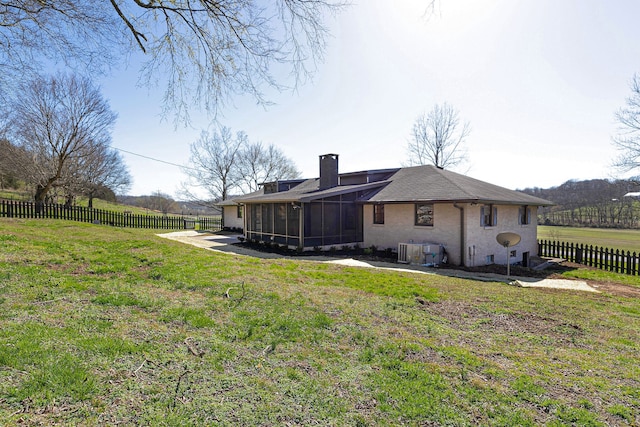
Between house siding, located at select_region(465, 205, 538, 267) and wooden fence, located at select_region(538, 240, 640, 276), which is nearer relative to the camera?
house siding, located at select_region(465, 205, 538, 267)

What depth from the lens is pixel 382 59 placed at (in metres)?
4.90

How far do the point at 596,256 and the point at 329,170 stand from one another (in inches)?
508

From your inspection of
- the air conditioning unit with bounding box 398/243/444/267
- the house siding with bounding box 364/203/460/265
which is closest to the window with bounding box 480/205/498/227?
the house siding with bounding box 364/203/460/265

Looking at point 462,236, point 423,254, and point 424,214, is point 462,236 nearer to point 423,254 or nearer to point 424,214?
point 423,254

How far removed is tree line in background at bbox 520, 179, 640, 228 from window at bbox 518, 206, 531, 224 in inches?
966

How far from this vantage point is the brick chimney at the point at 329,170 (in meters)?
18.3

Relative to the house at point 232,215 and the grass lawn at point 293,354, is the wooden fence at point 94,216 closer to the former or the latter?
the house at point 232,215

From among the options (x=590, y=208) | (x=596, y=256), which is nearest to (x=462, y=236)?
(x=596, y=256)

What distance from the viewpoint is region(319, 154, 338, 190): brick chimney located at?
18.3 m

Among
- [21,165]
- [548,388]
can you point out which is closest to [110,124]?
[21,165]

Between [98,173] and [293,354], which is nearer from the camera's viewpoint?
[293,354]

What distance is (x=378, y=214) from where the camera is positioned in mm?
15141

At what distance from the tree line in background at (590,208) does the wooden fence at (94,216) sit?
36.5 metres

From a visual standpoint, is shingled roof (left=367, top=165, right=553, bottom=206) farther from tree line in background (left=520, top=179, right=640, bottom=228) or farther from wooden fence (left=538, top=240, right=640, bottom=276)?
tree line in background (left=520, top=179, right=640, bottom=228)
